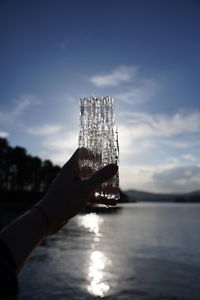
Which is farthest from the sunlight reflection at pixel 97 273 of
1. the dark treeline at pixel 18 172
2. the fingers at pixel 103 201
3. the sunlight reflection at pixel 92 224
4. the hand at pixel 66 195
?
the dark treeline at pixel 18 172

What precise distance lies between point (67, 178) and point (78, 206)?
20cm

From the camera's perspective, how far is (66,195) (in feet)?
6.04

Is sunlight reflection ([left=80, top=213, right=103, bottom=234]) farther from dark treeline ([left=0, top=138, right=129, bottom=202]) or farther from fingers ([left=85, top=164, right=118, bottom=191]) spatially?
fingers ([left=85, top=164, right=118, bottom=191])

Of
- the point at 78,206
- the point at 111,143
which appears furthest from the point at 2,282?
the point at 111,143

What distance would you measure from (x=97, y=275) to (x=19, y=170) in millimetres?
114711

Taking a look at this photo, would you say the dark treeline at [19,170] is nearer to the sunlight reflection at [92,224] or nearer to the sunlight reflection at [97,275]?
the sunlight reflection at [92,224]

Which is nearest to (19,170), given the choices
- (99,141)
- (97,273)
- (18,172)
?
(18,172)

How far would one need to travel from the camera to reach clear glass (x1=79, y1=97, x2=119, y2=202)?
7.30ft

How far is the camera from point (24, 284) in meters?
18.9

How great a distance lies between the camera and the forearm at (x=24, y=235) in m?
1.58

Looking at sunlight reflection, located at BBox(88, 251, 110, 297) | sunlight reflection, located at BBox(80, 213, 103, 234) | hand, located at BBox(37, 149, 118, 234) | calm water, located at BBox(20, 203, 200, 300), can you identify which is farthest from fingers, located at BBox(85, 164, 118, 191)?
sunlight reflection, located at BBox(80, 213, 103, 234)

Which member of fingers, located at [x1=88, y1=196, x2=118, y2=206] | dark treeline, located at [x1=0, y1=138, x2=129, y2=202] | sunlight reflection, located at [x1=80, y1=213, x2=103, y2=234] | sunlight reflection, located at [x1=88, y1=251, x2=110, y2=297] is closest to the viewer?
fingers, located at [x1=88, y1=196, x2=118, y2=206]

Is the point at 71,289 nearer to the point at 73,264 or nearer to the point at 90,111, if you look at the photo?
the point at 73,264

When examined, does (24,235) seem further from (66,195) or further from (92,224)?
(92,224)
